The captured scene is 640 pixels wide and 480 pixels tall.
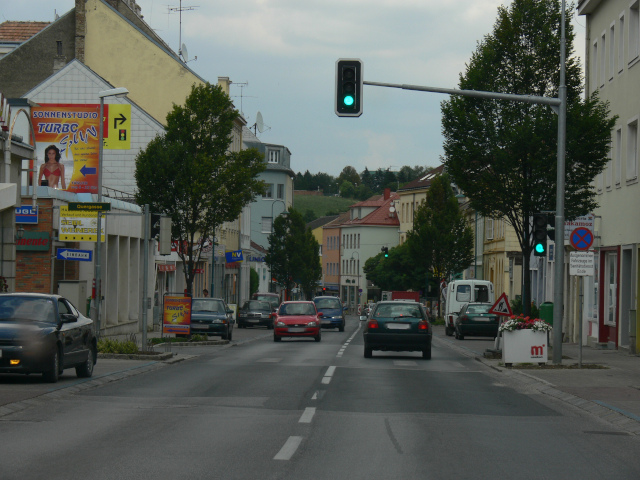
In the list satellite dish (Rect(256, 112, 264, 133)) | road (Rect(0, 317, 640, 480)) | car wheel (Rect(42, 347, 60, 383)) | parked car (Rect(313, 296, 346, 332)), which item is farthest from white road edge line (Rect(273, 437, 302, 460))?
satellite dish (Rect(256, 112, 264, 133))

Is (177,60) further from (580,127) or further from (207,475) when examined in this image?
(207,475)

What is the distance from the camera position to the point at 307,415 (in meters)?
13.2

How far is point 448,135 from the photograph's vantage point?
29.0 m

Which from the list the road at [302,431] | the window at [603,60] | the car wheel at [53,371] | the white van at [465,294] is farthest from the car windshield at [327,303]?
the car wheel at [53,371]

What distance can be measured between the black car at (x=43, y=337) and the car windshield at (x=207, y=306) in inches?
790

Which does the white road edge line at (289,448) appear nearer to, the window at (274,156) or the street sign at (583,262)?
the street sign at (583,262)

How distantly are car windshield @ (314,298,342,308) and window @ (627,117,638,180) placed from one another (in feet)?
96.0

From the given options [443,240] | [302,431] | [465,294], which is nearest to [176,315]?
[302,431]

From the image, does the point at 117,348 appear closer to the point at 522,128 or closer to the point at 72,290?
the point at 72,290

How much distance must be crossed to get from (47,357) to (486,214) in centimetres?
1520

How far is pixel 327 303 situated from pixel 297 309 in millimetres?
18409

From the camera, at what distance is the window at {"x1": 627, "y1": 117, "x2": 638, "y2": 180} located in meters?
31.5

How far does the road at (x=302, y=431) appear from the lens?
9086 millimetres

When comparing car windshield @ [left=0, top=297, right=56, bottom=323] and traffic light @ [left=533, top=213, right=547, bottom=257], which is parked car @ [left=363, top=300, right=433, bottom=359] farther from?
car windshield @ [left=0, top=297, right=56, bottom=323]
